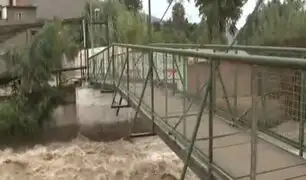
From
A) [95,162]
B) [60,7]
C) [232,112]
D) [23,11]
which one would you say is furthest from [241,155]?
[60,7]

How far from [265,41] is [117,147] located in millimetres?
3594

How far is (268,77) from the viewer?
251 centimetres

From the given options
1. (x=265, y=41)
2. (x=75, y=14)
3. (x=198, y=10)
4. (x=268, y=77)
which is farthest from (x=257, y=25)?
(x=75, y=14)

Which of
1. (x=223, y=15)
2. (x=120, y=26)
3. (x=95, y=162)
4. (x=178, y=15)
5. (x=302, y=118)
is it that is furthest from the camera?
(x=120, y=26)

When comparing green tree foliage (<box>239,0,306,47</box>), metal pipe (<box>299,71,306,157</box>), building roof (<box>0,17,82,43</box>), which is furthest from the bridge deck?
building roof (<box>0,17,82,43</box>)

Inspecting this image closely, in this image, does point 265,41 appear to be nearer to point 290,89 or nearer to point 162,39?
point 162,39

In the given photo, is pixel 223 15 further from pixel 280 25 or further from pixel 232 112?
pixel 232 112

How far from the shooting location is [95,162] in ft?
26.5

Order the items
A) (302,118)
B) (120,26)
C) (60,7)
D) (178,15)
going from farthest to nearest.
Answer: (60,7), (120,26), (178,15), (302,118)

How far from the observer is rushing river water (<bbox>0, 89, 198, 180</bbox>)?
24.3ft

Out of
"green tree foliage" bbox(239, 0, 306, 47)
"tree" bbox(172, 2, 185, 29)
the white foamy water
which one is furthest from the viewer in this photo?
"tree" bbox(172, 2, 185, 29)

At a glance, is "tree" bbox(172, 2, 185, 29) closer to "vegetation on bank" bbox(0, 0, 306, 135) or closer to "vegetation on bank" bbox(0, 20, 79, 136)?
"vegetation on bank" bbox(0, 0, 306, 135)

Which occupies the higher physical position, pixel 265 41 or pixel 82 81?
pixel 265 41

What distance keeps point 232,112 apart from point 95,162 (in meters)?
4.63
